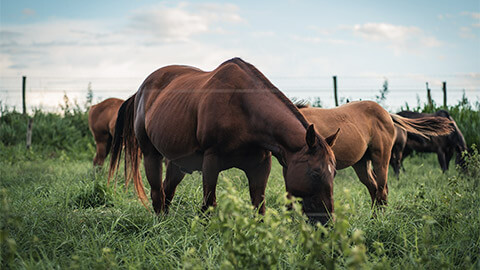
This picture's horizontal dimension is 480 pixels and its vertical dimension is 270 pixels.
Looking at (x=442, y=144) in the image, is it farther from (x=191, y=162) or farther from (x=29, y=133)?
(x=29, y=133)

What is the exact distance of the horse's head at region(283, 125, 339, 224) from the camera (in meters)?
2.84

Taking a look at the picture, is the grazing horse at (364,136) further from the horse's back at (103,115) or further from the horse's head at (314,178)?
the horse's back at (103,115)

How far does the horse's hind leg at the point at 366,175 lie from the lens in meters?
5.05

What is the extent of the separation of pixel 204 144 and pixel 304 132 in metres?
0.87

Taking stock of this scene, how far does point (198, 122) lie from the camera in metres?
3.45

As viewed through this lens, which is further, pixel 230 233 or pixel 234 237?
pixel 234 237

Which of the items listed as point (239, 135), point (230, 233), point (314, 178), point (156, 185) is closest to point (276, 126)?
point (239, 135)

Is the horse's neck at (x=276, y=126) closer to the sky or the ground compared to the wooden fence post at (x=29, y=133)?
closer to the sky

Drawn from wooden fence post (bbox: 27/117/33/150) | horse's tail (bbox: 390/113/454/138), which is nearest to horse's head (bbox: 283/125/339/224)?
horse's tail (bbox: 390/113/454/138)

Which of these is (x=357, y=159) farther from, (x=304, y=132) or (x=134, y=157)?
(x=134, y=157)

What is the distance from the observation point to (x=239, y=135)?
3273 mm

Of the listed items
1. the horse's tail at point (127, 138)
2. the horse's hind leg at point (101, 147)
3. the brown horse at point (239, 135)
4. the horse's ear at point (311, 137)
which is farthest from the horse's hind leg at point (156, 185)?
the horse's hind leg at point (101, 147)

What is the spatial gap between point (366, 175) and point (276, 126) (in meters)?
2.50

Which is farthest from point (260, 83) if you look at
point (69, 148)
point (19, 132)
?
point (19, 132)
